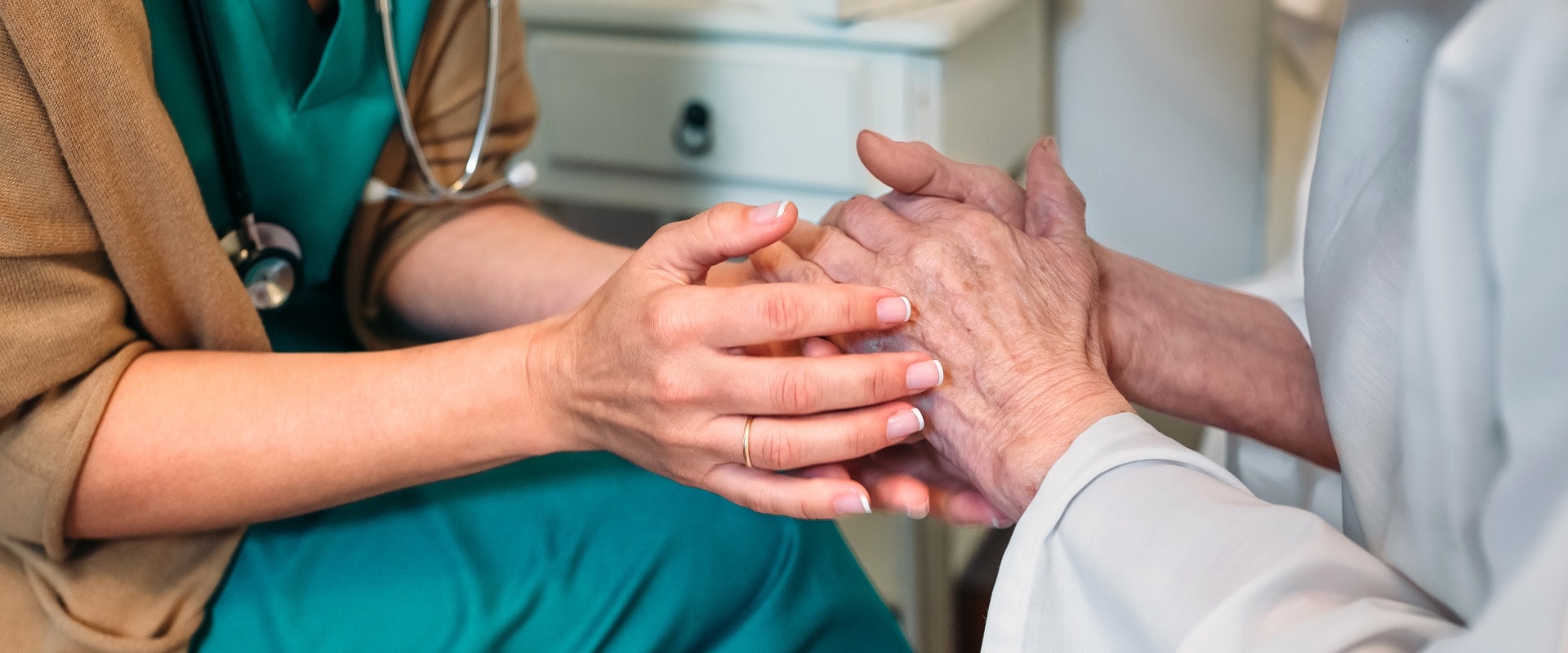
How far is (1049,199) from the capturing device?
0.71 metres

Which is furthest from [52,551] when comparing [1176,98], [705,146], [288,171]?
[1176,98]

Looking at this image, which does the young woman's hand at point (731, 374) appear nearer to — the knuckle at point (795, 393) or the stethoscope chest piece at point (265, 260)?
the knuckle at point (795, 393)

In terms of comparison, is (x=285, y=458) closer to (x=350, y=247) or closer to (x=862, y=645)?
(x=350, y=247)

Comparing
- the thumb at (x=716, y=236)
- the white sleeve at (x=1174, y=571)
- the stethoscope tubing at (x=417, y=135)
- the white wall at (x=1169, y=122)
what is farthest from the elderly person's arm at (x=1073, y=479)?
the white wall at (x=1169, y=122)

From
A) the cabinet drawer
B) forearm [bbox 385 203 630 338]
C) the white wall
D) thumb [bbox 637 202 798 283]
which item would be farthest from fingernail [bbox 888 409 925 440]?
the white wall

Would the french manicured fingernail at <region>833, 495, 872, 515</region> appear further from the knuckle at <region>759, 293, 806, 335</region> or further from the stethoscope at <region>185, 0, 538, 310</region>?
the stethoscope at <region>185, 0, 538, 310</region>

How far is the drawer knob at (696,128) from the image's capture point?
108 centimetres

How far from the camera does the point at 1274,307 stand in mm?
760

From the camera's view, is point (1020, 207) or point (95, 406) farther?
point (1020, 207)

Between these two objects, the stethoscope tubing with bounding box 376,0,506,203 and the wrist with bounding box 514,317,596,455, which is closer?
the wrist with bounding box 514,317,596,455

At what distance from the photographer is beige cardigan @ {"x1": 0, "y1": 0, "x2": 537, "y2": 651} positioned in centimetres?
53

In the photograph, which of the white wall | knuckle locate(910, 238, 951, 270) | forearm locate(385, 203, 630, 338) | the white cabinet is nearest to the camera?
knuckle locate(910, 238, 951, 270)

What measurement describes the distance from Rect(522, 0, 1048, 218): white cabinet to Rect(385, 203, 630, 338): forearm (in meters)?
0.29

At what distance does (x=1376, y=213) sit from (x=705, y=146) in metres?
0.65
